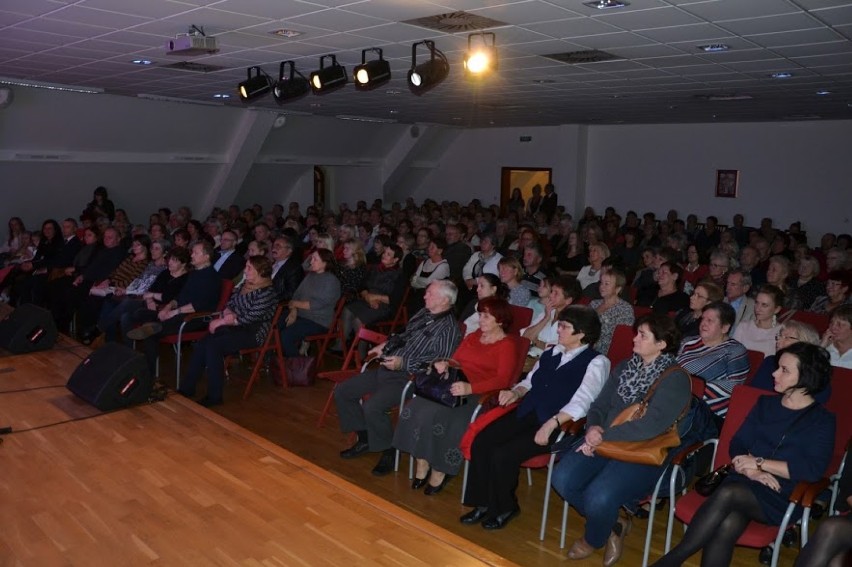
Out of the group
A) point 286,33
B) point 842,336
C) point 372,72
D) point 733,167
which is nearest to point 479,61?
Answer: point 372,72

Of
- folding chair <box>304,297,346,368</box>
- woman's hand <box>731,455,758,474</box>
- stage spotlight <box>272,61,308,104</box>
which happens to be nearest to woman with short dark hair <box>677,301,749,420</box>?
woman's hand <box>731,455,758,474</box>

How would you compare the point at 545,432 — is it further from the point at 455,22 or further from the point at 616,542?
the point at 455,22

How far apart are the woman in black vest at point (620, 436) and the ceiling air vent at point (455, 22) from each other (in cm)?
242

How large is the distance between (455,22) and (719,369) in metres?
2.86

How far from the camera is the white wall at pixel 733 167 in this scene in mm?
12320

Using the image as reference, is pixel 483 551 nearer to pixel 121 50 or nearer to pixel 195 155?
pixel 121 50

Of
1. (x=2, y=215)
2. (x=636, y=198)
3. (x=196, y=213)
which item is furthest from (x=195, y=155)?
(x=636, y=198)

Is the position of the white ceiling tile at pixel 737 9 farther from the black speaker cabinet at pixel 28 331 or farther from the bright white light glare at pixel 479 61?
the black speaker cabinet at pixel 28 331

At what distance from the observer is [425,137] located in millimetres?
16188

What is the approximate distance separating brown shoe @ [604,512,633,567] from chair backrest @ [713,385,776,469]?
52 centimetres

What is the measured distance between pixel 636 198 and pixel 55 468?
12.4 m

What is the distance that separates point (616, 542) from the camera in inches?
142

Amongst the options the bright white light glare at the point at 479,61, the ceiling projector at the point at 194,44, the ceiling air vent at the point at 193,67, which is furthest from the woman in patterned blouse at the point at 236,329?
the ceiling air vent at the point at 193,67

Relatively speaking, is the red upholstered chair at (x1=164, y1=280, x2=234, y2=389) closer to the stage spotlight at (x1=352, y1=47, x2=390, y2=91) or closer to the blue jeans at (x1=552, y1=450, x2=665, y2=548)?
the stage spotlight at (x1=352, y1=47, x2=390, y2=91)
